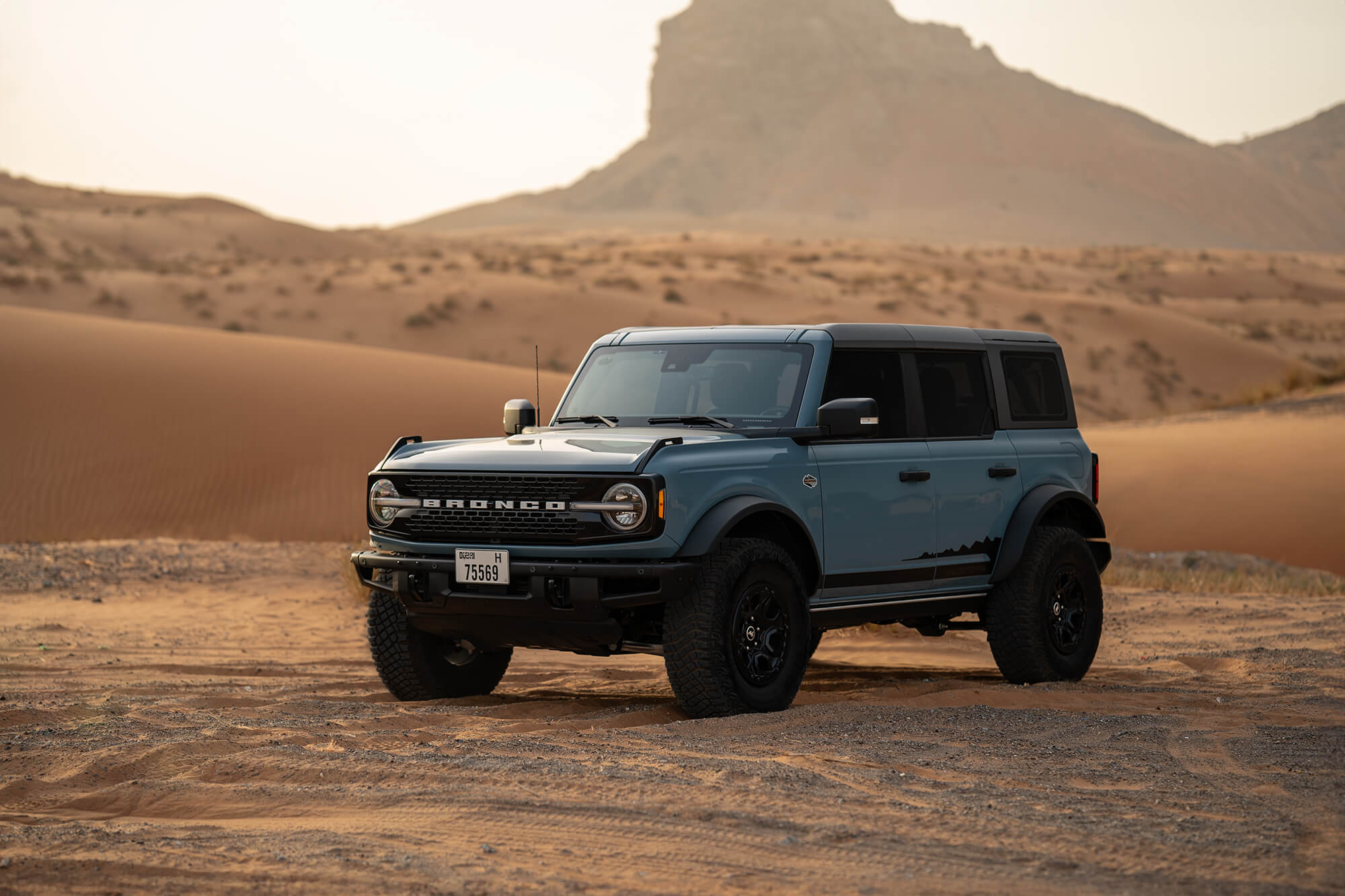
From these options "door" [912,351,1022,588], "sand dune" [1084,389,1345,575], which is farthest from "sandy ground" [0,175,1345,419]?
"door" [912,351,1022,588]

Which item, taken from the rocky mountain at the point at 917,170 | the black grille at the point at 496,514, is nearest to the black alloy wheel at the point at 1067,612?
the black grille at the point at 496,514

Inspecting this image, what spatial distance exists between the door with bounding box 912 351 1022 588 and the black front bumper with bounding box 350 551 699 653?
228 centimetres

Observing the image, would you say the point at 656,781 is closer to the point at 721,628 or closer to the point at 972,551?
the point at 721,628

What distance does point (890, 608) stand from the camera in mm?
9148

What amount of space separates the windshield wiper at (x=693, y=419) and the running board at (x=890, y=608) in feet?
3.72

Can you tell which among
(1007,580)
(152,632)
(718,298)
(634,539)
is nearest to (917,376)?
(1007,580)

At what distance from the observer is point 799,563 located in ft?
28.5

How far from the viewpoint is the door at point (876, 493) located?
28.8 ft

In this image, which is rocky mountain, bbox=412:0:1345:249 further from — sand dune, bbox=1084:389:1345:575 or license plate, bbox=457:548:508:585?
license plate, bbox=457:548:508:585

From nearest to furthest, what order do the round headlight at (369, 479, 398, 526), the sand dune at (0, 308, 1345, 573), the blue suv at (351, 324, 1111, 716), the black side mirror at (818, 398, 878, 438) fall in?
the blue suv at (351, 324, 1111, 716) → the black side mirror at (818, 398, 878, 438) → the round headlight at (369, 479, 398, 526) → the sand dune at (0, 308, 1345, 573)

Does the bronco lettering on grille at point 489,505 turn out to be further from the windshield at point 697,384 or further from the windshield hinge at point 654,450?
the windshield at point 697,384

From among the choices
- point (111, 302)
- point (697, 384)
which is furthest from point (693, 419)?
point (111, 302)

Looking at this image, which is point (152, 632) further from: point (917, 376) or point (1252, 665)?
point (1252, 665)

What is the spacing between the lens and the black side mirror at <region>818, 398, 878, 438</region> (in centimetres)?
841
